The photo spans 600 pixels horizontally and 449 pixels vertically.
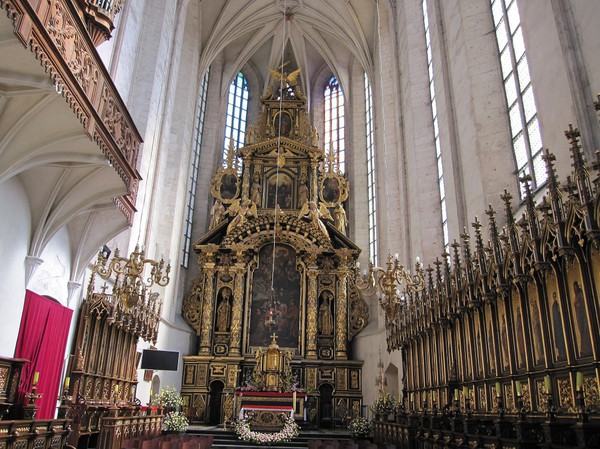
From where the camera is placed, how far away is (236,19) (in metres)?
24.3

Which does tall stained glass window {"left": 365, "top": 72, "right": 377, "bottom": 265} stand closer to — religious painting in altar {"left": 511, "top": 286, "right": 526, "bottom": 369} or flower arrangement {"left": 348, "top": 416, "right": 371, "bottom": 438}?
flower arrangement {"left": 348, "top": 416, "right": 371, "bottom": 438}

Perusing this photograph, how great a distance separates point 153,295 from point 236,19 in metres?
14.9

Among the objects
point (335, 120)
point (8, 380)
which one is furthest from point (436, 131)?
point (8, 380)

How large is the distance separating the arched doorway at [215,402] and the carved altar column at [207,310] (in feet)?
4.11

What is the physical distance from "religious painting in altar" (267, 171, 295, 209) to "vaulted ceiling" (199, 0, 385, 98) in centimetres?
589

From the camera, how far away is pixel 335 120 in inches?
1065

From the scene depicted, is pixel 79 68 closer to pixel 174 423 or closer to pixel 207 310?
pixel 174 423

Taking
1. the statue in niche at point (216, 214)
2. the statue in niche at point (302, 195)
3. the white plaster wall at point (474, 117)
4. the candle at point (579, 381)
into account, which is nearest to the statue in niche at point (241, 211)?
the statue in niche at point (216, 214)

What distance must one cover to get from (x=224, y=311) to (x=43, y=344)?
11.9m

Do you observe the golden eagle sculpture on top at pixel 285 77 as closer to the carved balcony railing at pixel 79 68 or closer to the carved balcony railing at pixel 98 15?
the carved balcony railing at pixel 79 68

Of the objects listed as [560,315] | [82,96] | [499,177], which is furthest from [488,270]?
[82,96]

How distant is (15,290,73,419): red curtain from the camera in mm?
9219

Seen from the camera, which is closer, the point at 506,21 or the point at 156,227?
the point at 506,21

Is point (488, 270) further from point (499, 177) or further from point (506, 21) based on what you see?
point (506, 21)
